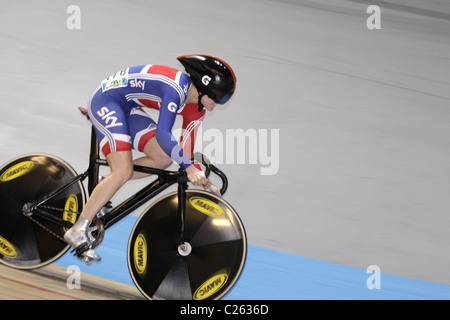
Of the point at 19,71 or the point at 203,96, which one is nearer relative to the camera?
the point at 203,96

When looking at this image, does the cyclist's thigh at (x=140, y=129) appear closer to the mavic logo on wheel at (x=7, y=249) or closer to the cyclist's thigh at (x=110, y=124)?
the cyclist's thigh at (x=110, y=124)

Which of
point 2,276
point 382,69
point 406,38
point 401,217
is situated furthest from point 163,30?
point 2,276

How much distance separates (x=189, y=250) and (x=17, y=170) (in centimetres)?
113

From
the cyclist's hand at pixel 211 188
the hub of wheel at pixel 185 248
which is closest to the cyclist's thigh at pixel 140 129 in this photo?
the cyclist's hand at pixel 211 188

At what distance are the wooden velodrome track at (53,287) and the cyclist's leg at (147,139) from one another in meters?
0.70

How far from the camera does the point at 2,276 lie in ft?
9.70

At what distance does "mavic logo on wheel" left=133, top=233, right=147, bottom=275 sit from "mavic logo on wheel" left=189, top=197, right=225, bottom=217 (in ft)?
1.05

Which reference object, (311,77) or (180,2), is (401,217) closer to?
(311,77)

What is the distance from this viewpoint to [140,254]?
2.82 m

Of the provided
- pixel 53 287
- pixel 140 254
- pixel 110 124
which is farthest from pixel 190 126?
pixel 53 287

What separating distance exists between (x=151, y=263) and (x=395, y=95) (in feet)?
12.3

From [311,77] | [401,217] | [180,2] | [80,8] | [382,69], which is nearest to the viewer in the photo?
[401,217]

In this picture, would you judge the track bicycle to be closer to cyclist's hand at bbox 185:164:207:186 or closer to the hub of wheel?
the hub of wheel

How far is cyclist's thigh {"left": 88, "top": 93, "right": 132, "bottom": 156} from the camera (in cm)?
273
